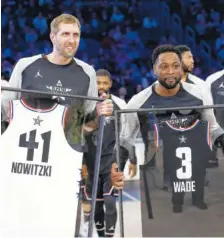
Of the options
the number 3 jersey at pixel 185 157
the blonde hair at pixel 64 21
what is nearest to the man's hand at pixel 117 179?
the number 3 jersey at pixel 185 157

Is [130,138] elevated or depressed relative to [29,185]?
elevated

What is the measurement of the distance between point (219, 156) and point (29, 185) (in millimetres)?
1278

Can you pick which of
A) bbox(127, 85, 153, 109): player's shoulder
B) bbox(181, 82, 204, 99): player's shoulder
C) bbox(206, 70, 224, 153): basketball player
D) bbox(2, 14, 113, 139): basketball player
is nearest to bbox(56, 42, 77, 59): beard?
bbox(2, 14, 113, 139): basketball player

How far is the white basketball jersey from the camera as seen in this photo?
14.0ft

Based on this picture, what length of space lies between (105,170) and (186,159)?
93 cm

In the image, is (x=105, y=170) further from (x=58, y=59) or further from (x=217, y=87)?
(x=217, y=87)

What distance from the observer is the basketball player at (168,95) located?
176 inches

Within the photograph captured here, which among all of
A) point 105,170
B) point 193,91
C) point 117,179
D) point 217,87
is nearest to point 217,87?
point 217,87

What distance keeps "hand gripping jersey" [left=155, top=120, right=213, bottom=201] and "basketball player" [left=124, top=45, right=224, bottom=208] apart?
11cm

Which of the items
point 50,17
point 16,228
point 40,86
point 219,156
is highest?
point 50,17

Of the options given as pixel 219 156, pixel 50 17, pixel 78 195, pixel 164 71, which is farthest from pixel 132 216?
pixel 50 17

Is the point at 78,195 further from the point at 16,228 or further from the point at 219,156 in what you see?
the point at 219,156

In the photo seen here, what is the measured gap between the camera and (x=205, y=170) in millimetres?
4414

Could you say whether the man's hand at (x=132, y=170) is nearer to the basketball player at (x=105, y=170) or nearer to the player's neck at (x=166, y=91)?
the basketball player at (x=105, y=170)
